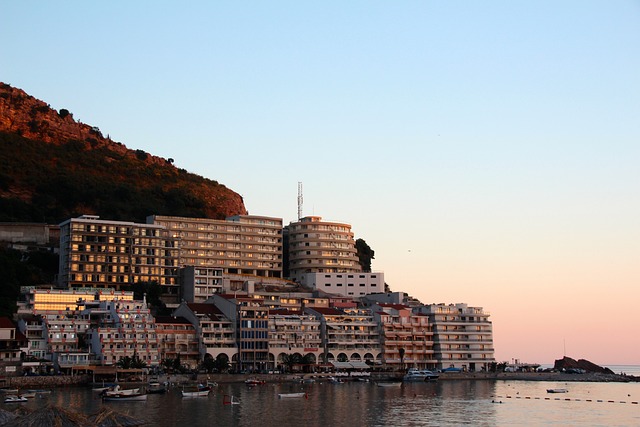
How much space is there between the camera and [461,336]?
513 feet

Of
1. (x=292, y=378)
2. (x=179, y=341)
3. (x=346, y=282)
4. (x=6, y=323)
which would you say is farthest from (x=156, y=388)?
(x=346, y=282)

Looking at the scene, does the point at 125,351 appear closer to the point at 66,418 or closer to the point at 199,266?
the point at 199,266

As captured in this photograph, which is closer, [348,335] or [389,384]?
[389,384]

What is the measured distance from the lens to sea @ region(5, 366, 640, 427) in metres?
76.7

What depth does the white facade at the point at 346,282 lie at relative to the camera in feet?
566

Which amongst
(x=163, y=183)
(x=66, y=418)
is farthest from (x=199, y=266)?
(x=66, y=418)

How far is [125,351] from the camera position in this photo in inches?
4894

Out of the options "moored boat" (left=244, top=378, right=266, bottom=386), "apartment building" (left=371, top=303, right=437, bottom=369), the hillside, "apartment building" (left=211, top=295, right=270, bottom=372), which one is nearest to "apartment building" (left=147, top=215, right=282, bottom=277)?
the hillside

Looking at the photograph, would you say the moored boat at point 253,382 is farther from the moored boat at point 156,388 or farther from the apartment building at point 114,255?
the apartment building at point 114,255

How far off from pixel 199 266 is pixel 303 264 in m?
30.4

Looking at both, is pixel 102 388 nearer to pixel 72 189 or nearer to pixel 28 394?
pixel 28 394

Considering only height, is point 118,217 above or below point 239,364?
above

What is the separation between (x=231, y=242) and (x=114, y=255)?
99.2ft

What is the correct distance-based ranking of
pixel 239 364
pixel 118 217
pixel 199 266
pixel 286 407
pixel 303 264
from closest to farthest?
pixel 286 407 < pixel 239 364 < pixel 199 266 < pixel 118 217 < pixel 303 264
